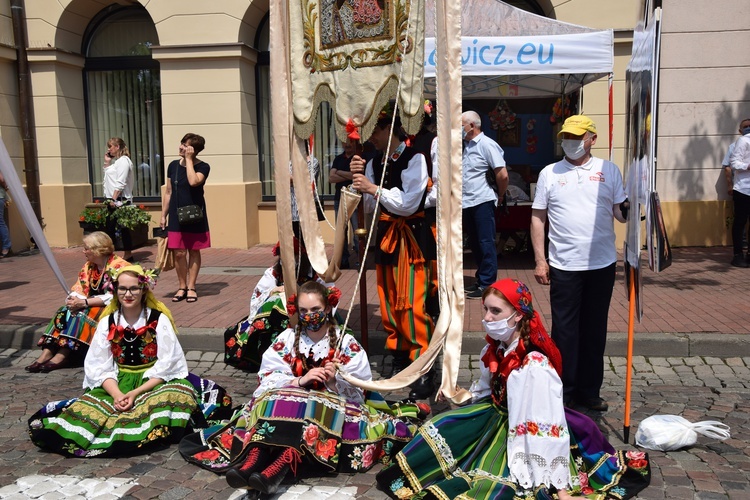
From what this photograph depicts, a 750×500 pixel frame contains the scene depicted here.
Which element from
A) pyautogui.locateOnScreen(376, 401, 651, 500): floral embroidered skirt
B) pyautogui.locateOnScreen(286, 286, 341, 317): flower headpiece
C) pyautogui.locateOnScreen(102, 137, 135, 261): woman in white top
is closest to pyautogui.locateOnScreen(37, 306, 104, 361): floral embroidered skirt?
pyautogui.locateOnScreen(286, 286, 341, 317): flower headpiece

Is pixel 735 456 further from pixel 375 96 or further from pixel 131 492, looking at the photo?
pixel 131 492

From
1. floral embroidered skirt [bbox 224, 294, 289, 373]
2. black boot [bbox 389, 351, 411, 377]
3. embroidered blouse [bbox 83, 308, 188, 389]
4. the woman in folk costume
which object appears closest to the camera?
embroidered blouse [bbox 83, 308, 188, 389]

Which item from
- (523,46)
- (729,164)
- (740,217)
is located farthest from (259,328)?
(729,164)

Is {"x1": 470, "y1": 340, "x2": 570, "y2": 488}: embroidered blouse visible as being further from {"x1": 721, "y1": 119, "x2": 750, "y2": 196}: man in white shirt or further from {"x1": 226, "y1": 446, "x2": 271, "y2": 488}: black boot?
{"x1": 721, "y1": 119, "x2": 750, "y2": 196}: man in white shirt

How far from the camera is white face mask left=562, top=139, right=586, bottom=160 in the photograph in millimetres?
4598

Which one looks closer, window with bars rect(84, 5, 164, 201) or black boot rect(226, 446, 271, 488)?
black boot rect(226, 446, 271, 488)

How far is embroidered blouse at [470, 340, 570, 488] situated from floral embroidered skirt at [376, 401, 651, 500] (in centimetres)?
12

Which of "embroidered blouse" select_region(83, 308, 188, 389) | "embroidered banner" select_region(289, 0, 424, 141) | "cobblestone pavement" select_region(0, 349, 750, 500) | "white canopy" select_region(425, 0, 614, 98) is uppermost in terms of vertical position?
"white canopy" select_region(425, 0, 614, 98)

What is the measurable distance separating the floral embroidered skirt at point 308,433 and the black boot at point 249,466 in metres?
0.04

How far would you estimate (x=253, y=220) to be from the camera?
11789mm

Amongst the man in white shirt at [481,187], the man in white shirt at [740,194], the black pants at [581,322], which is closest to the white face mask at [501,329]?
the black pants at [581,322]

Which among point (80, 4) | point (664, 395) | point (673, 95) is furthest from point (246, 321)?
point (80, 4)

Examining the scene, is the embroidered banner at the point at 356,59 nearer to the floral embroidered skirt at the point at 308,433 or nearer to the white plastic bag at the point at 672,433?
the floral embroidered skirt at the point at 308,433

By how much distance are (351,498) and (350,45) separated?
2.61 m
